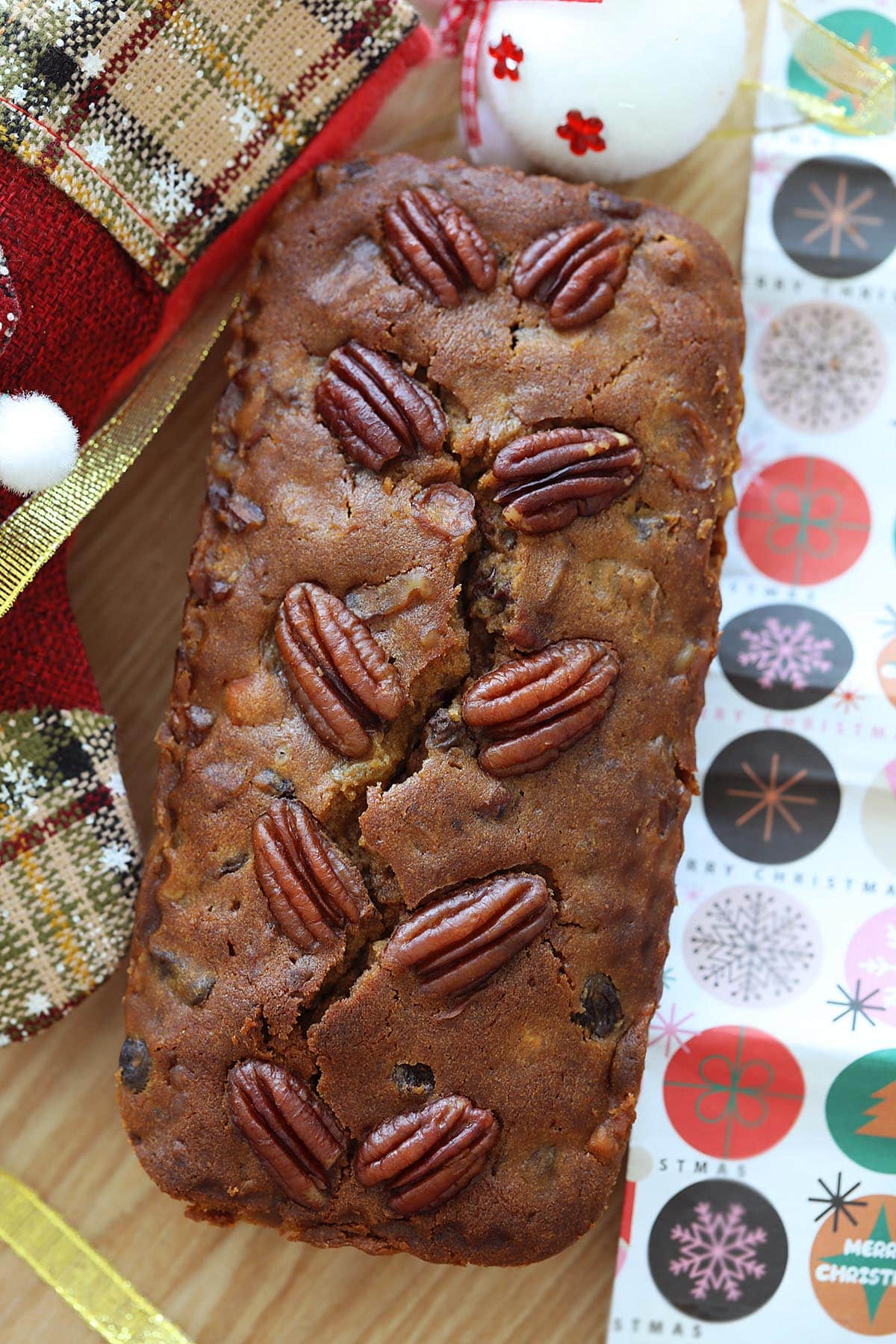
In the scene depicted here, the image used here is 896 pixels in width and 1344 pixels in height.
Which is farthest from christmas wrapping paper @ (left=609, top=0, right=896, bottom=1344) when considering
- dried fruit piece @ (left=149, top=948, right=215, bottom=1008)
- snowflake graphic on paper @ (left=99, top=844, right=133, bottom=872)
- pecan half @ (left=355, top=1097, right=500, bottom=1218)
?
snowflake graphic on paper @ (left=99, top=844, right=133, bottom=872)

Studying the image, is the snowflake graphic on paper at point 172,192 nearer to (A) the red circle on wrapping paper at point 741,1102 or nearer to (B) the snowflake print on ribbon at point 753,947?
(B) the snowflake print on ribbon at point 753,947

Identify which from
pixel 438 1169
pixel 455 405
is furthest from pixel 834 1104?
pixel 455 405

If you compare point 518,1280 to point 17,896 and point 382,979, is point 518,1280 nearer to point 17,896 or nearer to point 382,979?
point 382,979

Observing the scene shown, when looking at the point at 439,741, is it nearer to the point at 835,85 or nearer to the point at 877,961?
the point at 877,961

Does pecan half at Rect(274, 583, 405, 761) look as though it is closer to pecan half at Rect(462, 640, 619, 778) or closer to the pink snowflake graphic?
pecan half at Rect(462, 640, 619, 778)

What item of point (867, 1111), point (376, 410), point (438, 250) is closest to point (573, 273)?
point (438, 250)

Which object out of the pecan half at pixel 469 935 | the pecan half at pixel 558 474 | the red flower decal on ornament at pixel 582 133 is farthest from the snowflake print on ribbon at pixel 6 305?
the pecan half at pixel 469 935
